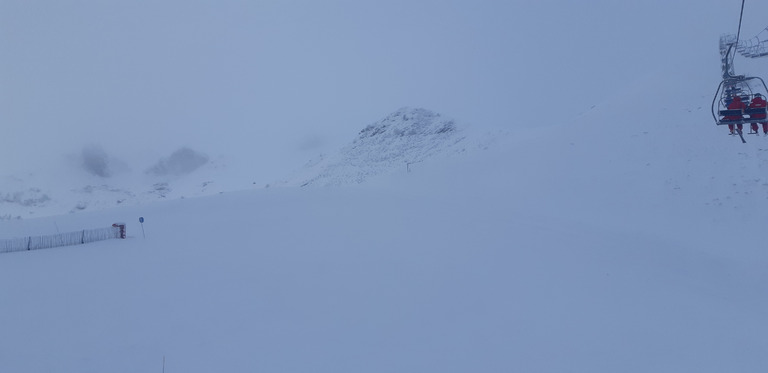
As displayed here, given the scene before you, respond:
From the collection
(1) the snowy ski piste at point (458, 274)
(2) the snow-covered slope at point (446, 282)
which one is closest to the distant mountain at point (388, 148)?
(1) the snowy ski piste at point (458, 274)

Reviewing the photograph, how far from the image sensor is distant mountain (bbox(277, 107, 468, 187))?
5048cm

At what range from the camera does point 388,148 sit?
196ft

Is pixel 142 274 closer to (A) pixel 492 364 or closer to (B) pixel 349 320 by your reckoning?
(B) pixel 349 320

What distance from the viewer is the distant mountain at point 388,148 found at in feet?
166

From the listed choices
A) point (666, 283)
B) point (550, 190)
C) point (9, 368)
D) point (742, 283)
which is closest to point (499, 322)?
point (666, 283)

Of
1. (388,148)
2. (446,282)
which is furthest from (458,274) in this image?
(388,148)

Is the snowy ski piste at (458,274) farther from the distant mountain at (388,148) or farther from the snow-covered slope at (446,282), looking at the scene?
the distant mountain at (388,148)

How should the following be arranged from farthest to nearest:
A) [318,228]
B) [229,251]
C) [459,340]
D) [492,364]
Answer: [318,228] < [229,251] < [459,340] < [492,364]

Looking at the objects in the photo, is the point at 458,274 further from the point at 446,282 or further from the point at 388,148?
the point at 388,148

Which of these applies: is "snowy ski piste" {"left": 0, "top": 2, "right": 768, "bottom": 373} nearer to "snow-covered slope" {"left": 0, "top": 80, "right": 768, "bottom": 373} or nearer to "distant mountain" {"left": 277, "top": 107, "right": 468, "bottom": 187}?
"snow-covered slope" {"left": 0, "top": 80, "right": 768, "bottom": 373}

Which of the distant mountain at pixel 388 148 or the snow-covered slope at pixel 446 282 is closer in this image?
the snow-covered slope at pixel 446 282

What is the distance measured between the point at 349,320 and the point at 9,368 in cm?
A: 714

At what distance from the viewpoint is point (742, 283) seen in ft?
50.7

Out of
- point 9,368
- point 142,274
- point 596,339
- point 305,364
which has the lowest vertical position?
point 596,339
